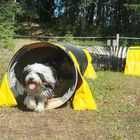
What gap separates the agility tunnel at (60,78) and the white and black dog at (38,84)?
237 millimetres

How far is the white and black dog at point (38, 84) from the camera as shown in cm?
718

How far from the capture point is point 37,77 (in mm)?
7145

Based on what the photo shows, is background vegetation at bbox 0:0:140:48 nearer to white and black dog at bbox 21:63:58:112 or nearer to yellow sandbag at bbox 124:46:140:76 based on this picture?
yellow sandbag at bbox 124:46:140:76

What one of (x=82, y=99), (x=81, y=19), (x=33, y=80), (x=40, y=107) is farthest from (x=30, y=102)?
(x=81, y=19)

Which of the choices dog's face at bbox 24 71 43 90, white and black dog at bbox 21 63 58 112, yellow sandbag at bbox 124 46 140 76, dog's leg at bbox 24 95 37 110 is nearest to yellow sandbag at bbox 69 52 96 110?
white and black dog at bbox 21 63 58 112

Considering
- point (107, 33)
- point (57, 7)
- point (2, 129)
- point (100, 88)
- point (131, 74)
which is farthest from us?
point (57, 7)

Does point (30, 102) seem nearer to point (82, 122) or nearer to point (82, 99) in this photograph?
point (82, 99)

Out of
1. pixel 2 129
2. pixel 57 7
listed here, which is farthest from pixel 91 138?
pixel 57 7

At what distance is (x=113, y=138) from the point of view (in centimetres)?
617

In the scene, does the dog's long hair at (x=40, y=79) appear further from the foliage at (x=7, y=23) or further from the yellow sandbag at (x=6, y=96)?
the foliage at (x=7, y=23)

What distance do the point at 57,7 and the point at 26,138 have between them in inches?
1071

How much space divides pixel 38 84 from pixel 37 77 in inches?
6.3

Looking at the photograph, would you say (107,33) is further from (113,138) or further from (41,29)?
(113,138)

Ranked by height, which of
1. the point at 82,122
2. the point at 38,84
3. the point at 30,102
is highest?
the point at 38,84
